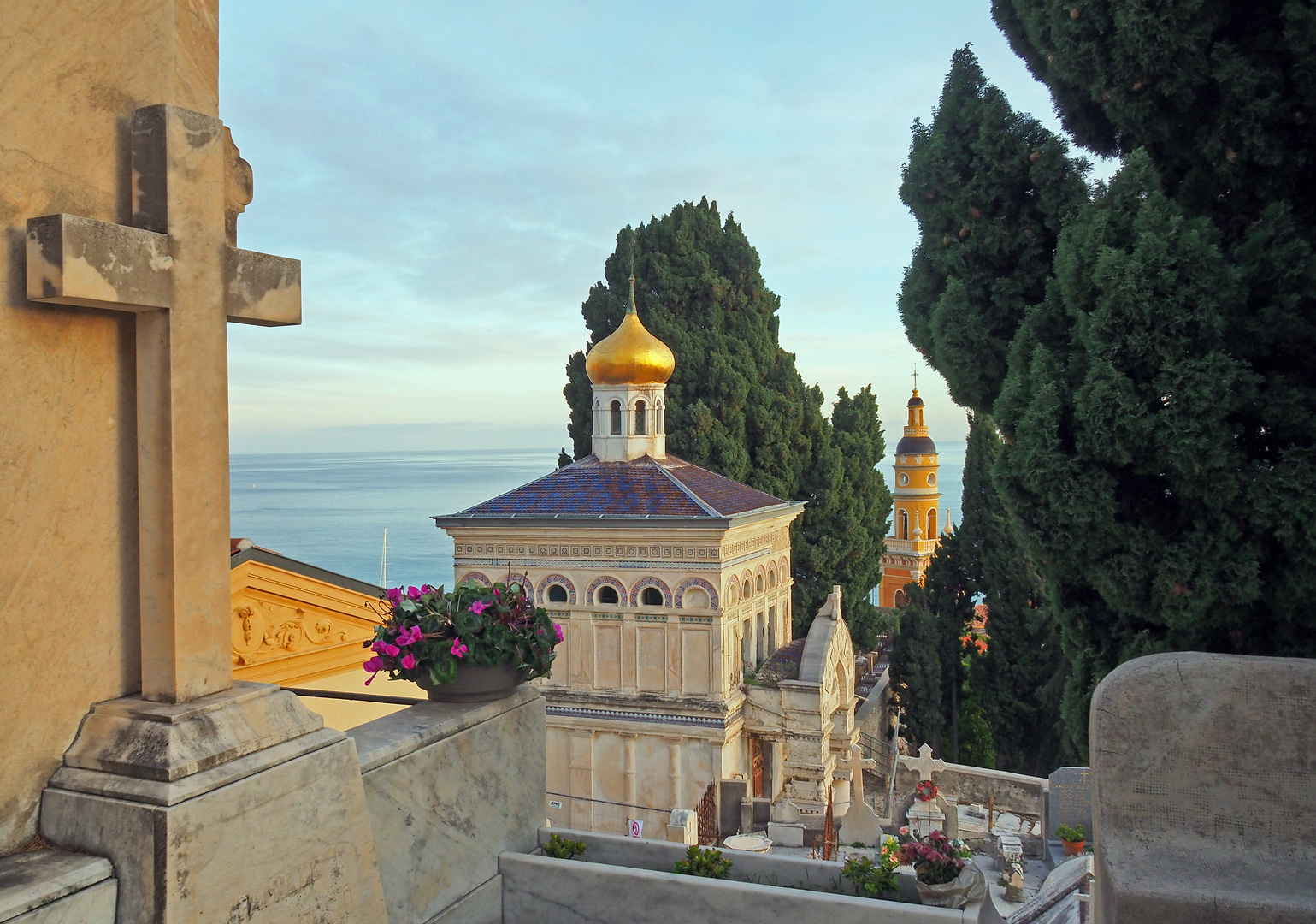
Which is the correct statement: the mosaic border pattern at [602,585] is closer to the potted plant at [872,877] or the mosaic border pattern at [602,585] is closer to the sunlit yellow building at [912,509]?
the potted plant at [872,877]

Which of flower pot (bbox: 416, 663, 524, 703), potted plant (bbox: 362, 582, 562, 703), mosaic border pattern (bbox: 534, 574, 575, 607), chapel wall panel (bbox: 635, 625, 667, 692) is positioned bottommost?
chapel wall panel (bbox: 635, 625, 667, 692)

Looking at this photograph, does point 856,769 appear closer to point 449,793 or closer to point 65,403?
point 449,793

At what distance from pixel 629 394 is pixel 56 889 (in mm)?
20259

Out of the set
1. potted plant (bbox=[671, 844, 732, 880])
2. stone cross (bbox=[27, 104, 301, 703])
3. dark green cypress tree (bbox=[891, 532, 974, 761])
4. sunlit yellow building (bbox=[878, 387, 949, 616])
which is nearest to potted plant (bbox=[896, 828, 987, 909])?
potted plant (bbox=[671, 844, 732, 880])

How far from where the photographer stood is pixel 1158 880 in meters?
3.85

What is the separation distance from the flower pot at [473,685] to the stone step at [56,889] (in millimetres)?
1685

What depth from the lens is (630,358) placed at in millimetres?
22250

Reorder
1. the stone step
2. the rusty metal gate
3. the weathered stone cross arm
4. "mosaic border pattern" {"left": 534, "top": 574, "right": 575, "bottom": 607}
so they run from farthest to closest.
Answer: "mosaic border pattern" {"left": 534, "top": 574, "right": 575, "bottom": 607} → the rusty metal gate → the weathered stone cross arm → the stone step

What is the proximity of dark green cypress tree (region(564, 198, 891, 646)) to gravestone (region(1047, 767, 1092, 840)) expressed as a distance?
514 inches

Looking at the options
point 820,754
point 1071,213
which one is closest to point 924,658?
point 820,754

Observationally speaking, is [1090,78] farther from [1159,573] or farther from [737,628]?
[737,628]

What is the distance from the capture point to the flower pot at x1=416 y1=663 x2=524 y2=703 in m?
4.14

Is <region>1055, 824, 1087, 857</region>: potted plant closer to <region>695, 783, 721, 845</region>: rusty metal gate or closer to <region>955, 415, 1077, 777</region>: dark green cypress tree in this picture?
<region>695, 783, 721, 845</region>: rusty metal gate

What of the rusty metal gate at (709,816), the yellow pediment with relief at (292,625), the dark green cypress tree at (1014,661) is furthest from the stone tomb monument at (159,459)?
the dark green cypress tree at (1014,661)
